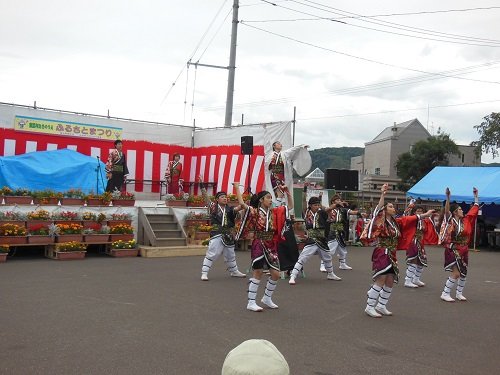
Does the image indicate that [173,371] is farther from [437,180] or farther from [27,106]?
[437,180]

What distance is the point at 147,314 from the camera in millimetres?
6898

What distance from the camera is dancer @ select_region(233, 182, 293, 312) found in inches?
291

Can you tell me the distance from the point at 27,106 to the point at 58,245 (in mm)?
6098

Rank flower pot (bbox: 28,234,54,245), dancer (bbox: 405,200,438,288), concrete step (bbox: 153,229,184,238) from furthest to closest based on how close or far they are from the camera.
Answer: concrete step (bbox: 153,229,184,238) → flower pot (bbox: 28,234,54,245) → dancer (bbox: 405,200,438,288)

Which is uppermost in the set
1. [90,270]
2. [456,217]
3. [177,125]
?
[177,125]

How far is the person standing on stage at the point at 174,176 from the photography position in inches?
720

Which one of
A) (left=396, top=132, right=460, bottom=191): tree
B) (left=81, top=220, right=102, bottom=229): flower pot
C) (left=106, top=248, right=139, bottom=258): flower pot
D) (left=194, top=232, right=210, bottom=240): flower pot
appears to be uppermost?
(left=396, top=132, right=460, bottom=191): tree

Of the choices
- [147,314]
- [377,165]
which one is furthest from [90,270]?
[377,165]

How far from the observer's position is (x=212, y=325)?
6453 millimetres

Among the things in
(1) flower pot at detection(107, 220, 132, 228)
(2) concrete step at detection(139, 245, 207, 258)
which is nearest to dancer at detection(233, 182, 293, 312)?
(2) concrete step at detection(139, 245, 207, 258)

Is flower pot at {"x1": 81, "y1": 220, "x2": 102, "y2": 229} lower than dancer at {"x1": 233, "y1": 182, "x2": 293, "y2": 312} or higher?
lower

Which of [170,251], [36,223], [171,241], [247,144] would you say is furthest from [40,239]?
[247,144]

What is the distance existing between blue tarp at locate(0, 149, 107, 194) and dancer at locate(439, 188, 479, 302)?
9620 mm

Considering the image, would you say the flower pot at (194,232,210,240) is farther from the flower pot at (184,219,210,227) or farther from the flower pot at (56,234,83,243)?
the flower pot at (56,234,83,243)
